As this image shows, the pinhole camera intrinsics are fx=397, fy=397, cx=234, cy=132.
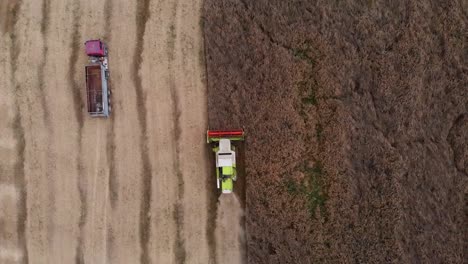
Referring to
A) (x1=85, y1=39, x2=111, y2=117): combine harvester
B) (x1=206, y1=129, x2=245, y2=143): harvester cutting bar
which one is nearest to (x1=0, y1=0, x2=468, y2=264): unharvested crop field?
(x1=206, y1=129, x2=245, y2=143): harvester cutting bar

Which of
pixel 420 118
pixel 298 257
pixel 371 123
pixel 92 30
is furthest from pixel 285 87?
pixel 92 30

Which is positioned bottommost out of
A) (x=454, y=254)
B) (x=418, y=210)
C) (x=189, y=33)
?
(x=454, y=254)

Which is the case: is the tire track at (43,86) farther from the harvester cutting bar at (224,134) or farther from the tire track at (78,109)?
the harvester cutting bar at (224,134)

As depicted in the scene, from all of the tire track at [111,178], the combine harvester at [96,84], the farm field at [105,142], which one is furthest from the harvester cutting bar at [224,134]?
the combine harvester at [96,84]

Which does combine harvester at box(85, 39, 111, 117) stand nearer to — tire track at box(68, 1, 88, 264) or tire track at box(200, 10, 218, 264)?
tire track at box(68, 1, 88, 264)

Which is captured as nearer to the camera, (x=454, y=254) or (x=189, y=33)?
(x=454, y=254)

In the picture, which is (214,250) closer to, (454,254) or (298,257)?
(298,257)

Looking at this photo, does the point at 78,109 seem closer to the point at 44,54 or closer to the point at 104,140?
the point at 104,140
